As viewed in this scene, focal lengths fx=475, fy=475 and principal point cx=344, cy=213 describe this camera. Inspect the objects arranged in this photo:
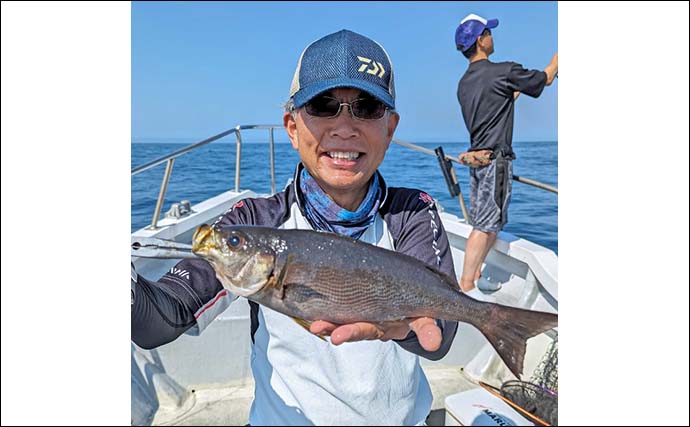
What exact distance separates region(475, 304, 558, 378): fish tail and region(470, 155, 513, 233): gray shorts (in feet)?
6.84

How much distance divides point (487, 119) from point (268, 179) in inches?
75.9

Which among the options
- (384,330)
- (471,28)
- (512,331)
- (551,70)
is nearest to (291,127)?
(384,330)

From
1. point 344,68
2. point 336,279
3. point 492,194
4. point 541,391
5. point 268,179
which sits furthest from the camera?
point 268,179

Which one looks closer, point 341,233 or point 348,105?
point 348,105

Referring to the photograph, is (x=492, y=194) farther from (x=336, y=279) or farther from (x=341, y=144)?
(x=336, y=279)

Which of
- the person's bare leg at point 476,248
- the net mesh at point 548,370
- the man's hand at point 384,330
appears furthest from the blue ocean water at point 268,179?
the man's hand at point 384,330

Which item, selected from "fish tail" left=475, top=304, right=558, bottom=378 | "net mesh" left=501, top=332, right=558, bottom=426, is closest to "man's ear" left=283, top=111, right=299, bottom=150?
"fish tail" left=475, top=304, right=558, bottom=378

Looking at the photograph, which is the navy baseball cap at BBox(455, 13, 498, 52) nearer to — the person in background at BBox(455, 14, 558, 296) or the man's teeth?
the person in background at BBox(455, 14, 558, 296)

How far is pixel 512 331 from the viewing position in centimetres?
84

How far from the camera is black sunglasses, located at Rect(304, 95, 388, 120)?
0.90 meters

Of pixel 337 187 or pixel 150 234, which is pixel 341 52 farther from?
pixel 150 234
